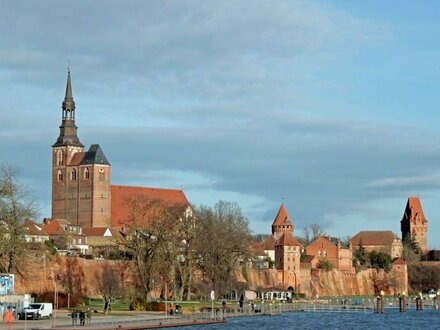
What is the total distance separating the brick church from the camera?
551ft

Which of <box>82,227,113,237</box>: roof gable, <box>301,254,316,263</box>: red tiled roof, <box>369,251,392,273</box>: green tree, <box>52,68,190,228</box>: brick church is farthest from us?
<box>369,251,392,273</box>: green tree

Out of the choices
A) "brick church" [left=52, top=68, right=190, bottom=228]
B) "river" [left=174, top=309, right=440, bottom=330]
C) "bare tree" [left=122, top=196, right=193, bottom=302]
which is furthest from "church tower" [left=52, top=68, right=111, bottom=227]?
"river" [left=174, top=309, right=440, bottom=330]

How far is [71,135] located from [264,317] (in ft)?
256

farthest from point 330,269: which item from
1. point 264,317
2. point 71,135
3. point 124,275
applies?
point 264,317

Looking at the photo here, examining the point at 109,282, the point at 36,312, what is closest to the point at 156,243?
the point at 109,282

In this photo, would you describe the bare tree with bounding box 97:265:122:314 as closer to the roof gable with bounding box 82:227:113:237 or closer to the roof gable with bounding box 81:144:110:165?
the roof gable with bounding box 82:227:113:237

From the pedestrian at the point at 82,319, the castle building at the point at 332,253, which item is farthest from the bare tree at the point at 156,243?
the castle building at the point at 332,253

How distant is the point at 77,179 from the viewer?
170750mm

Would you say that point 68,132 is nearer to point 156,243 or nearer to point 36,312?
point 156,243

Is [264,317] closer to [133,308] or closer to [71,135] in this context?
[133,308]

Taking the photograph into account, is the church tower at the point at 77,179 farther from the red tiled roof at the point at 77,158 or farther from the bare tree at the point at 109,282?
the bare tree at the point at 109,282

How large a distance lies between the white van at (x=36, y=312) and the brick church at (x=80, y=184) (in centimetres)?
8763

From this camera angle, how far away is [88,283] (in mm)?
116188

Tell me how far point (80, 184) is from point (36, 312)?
9591 cm
